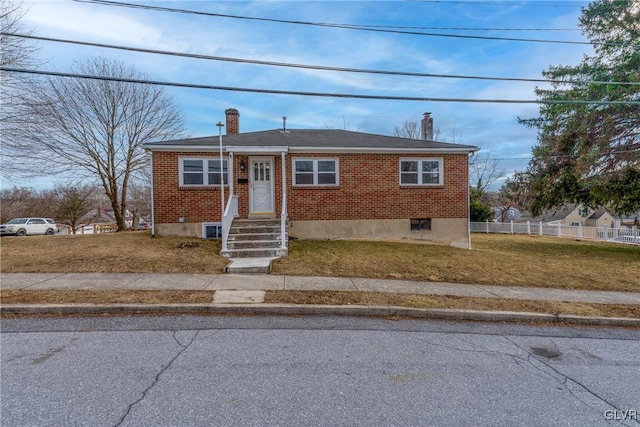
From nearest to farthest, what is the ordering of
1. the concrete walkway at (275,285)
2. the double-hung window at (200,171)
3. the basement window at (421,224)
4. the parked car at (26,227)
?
the concrete walkway at (275,285)
the double-hung window at (200,171)
the basement window at (421,224)
the parked car at (26,227)

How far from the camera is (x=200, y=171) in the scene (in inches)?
466

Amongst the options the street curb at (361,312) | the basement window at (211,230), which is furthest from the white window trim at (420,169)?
the street curb at (361,312)

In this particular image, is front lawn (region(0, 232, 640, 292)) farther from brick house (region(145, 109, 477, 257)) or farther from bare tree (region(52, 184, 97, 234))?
bare tree (region(52, 184, 97, 234))

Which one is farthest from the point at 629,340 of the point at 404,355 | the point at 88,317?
the point at 88,317

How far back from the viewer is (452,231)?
42.5ft

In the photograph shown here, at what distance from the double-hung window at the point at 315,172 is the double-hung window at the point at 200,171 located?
8.87ft

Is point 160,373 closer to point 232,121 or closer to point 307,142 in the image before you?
point 307,142

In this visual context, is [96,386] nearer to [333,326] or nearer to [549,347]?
[333,326]

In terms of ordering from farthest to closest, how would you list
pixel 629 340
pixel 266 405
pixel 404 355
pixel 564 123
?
pixel 564 123
pixel 629 340
pixel 404 355
pixel 266 405

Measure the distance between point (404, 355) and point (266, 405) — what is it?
6.00 feet

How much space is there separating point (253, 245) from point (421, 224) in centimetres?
699

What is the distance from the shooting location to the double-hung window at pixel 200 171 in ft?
38.4

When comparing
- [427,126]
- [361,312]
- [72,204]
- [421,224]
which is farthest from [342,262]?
[72,204]

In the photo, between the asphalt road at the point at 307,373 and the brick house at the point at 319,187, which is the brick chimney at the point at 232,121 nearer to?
the brick house at the point at 319,187
